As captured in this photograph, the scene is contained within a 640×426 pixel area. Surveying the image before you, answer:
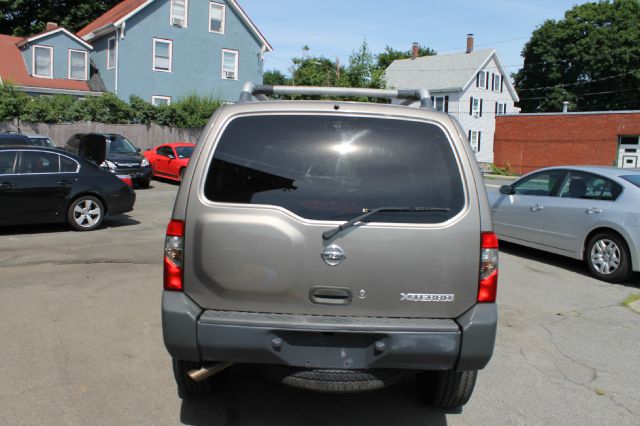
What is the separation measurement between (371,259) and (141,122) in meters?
25.7

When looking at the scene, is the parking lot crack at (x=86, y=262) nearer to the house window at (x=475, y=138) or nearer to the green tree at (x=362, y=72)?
the green tree at (x=362, y=72)

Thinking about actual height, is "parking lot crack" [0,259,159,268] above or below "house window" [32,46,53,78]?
below

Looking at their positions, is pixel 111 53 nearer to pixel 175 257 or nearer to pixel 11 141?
pixel 11 141

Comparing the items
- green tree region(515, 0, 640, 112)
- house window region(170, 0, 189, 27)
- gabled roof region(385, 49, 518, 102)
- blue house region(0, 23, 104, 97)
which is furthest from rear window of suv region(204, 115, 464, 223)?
green tree region(515, 0, 640, 112)

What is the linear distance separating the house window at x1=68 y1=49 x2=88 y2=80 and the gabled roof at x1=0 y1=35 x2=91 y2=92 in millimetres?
364

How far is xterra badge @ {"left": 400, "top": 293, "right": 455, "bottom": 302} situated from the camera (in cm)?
320

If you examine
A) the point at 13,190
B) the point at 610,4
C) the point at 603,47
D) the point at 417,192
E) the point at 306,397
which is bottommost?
the point at 306,397

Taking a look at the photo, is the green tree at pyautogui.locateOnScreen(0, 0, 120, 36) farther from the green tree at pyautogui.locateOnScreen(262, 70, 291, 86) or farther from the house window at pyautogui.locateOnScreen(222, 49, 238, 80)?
the green tree at pyautogui.locateOnScreen(262, 70, 291, 86)

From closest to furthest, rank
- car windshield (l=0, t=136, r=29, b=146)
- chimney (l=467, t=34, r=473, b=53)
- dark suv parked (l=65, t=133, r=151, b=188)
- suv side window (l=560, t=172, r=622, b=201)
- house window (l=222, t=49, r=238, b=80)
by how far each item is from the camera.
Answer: suv side window (l=560, t=172, r=622, b=201)
car windshield (l=0, t=136, r=29, b=146)
dark suv parked (l=65, t=133, r=151, b=188)
house window (l=222, t=49, r=238, b=80)
chimney (l=467, t=34, r=473, b=53)

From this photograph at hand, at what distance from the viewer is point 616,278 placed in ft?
25.8

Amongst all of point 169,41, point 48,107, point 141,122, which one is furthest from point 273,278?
point 169,41

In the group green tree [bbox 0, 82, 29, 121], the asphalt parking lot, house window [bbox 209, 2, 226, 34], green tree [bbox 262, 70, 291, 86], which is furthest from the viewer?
green tree [bbox 262, 70, 291, 86]

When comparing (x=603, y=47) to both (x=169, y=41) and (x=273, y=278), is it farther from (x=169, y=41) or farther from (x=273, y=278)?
(x=273, y=278)

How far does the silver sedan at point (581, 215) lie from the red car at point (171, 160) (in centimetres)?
1355
